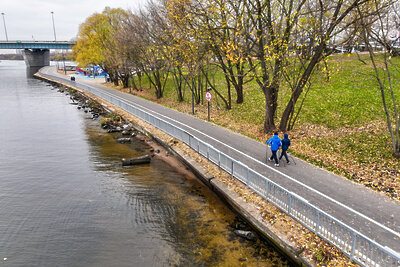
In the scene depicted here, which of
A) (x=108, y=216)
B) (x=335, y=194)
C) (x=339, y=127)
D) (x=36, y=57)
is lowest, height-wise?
(x=108, y=216)

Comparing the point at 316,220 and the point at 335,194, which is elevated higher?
the point at 316,220

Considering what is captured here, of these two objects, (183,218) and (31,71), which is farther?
(31,71)

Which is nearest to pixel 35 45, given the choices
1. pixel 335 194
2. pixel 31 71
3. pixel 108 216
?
pixel 31 71

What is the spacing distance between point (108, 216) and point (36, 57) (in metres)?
127

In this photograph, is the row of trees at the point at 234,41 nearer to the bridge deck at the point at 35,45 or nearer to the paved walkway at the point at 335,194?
the paved walkway at the point at 335,194

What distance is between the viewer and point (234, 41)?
57.2 feet

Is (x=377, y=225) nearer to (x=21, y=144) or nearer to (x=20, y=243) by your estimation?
(x=20, y=243)

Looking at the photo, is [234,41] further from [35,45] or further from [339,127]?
[35,45]

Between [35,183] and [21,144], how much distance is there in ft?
28.4

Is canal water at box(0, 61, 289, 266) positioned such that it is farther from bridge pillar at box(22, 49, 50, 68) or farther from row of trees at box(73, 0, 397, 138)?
bridge pillar at box(22, 49, 50, 68)

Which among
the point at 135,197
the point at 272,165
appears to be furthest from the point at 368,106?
the point at 135,197

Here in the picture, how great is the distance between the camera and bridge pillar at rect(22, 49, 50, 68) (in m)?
111

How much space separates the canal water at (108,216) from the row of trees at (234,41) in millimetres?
7520

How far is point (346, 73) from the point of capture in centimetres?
2970
